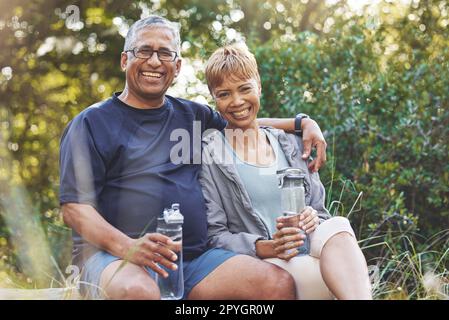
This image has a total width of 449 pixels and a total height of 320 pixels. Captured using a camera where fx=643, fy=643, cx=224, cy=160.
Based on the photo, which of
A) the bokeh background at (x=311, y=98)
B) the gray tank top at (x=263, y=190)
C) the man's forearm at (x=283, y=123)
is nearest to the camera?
the gray tank top at (x=263, y=190)

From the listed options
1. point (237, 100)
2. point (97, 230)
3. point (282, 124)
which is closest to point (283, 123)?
point (282, 124)

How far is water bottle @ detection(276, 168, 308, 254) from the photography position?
2902 millimetres

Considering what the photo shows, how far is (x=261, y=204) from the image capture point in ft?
10.2

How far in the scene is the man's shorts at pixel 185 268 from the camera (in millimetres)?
2709

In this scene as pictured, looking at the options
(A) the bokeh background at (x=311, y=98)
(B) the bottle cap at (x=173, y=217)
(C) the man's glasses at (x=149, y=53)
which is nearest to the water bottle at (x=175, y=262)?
(B) the bottle cap at (x=173, y=217)

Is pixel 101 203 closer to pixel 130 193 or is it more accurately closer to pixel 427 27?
pixel 130 193

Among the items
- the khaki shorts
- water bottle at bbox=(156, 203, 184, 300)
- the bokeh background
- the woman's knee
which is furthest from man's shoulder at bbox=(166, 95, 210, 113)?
→ the bokeh background

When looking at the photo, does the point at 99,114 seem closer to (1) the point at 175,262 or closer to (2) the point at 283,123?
(1) the point at 175,262

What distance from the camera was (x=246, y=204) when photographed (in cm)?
302

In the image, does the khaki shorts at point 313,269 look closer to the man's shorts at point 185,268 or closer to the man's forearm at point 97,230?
the man's shorts at point 185,268

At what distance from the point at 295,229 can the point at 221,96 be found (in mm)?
830

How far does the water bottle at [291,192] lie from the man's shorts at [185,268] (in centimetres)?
33

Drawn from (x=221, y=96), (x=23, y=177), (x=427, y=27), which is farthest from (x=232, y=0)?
(x=221, y=96)

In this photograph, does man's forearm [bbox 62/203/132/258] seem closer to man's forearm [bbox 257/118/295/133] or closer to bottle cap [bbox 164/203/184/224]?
bottle cap [bbox 164/203/184/224]
